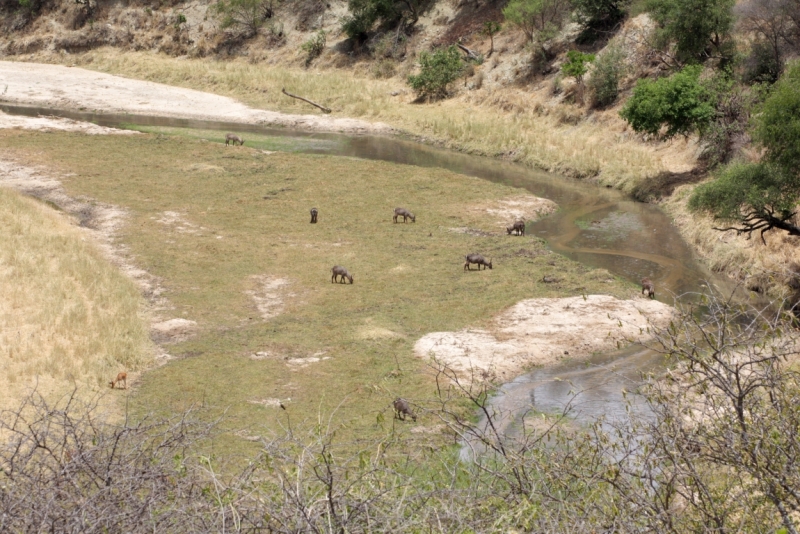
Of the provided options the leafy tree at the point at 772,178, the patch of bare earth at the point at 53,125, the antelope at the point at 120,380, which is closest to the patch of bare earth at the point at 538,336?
the leafy tree at the point at 772,178

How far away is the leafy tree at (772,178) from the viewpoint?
76.8 feet

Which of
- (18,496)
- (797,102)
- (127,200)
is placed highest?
(797,102)

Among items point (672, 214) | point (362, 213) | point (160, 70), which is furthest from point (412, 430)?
point (160, 70)

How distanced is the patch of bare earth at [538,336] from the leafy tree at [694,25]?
21.3 metres

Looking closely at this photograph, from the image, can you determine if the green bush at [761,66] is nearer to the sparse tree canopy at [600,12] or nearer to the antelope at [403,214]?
the sparse tree canopy at [600,12]

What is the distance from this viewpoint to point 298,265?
81.4 feet

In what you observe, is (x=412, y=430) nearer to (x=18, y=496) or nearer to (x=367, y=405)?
(x=367, y=405)

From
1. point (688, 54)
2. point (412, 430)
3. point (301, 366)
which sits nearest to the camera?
point (412, 430)

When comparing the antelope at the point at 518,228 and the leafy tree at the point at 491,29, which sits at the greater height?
the leafy tree at the point at 491,29

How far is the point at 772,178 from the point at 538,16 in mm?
30508

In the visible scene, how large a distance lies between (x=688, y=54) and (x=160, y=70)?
3794 cm

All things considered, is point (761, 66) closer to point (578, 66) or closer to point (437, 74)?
point (578, 66)

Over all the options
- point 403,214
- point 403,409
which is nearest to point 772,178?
point 403,214

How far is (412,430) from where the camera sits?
15102 millimetres
